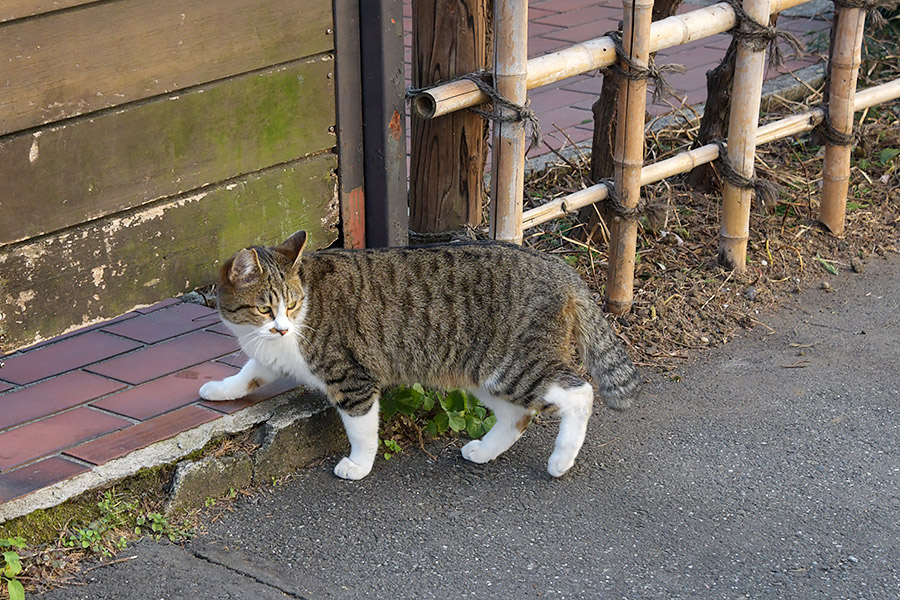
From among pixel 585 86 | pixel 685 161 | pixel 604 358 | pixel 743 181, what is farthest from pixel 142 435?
pixel 585 86

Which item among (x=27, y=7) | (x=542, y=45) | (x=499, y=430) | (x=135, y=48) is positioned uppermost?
(x=27, y=7)

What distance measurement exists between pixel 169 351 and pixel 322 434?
2.27 ft

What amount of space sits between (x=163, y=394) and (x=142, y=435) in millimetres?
298

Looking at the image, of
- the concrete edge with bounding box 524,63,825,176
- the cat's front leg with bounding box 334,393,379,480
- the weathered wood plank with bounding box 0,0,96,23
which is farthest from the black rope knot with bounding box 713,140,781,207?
the weathered wood plank with bounding box 0,0,96,23

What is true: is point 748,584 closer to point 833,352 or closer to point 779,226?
point 833,352

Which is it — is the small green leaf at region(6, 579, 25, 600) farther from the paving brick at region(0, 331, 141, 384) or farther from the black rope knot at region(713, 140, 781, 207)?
the black rope knot at region(713, 140, 781, 207)

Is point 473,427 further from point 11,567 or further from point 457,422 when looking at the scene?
point 11,567

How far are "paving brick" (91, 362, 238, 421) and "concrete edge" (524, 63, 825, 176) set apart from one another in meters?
2.09

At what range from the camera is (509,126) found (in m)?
3.97

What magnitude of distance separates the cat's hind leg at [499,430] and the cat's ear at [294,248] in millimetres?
769

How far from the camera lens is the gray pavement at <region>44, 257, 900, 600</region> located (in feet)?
9.88

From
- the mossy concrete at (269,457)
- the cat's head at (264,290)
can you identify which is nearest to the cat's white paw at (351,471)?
the mossy concrete at (269,457)

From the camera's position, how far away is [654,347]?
4426mm

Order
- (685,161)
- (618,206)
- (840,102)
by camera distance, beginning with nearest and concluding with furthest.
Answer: (618,206) → (685,161) → (840,102)
